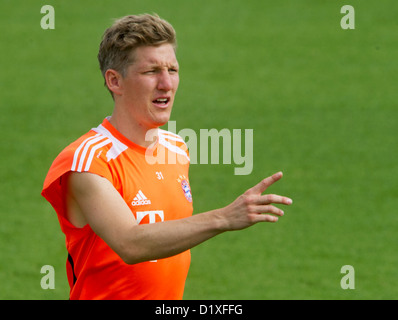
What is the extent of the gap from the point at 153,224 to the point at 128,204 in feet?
1.33

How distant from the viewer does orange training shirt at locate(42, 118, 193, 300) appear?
4.86 meters

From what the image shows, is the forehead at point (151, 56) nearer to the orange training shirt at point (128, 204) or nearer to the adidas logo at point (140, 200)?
the orange training shirt at point (128, 204)

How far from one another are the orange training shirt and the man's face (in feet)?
0.73

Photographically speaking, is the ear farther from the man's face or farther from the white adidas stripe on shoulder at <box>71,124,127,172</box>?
the white adidas stripe on shoulder at <box>71,124,127,172</box>

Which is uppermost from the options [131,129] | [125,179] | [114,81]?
[114,81]

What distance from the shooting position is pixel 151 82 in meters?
4.99

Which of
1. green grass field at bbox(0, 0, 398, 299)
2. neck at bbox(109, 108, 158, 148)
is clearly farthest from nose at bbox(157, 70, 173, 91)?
green grass field at bbox(0, 0, 398, 299)

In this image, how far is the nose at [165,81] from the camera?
16.4ft

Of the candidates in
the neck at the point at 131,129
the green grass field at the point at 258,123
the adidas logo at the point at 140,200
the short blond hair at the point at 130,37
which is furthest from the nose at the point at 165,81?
the green grass field at the point at 258,123

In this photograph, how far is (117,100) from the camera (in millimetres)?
5168

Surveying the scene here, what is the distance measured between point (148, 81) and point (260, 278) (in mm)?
5738

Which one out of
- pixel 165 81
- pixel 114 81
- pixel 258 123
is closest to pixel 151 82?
pixel 165 81

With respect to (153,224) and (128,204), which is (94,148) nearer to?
(128,204)
